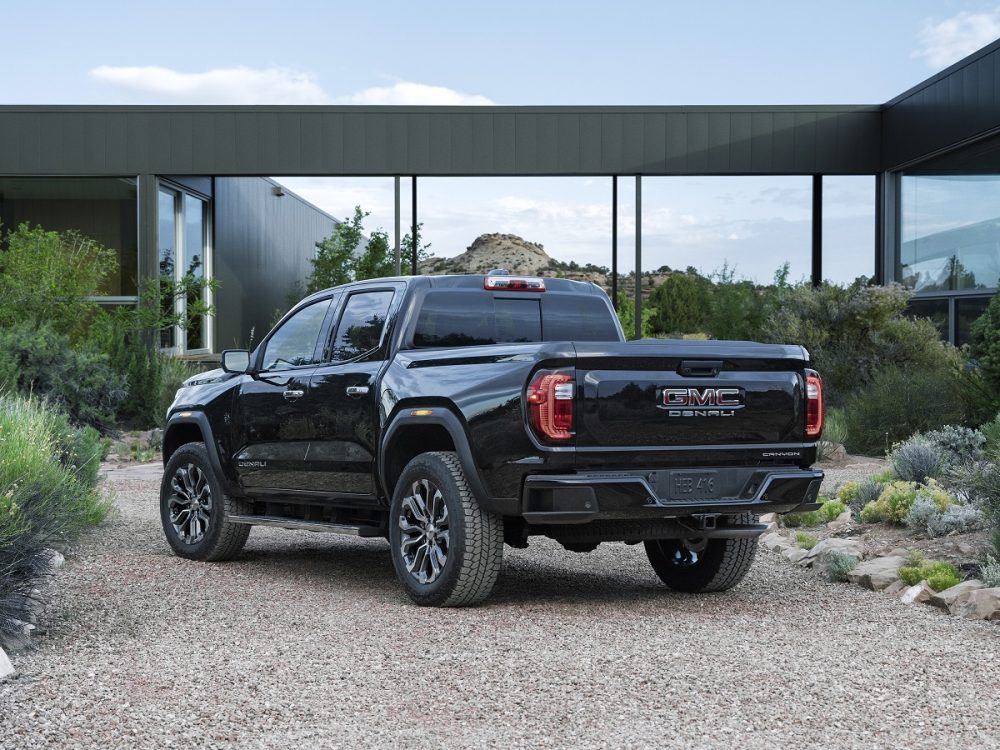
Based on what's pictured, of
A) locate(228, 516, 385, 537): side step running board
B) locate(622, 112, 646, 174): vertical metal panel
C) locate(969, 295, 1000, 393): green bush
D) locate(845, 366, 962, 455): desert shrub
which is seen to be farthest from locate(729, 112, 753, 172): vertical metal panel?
locate(228, 516, 385, 537): side step running board

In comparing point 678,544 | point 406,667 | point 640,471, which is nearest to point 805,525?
point 678,544

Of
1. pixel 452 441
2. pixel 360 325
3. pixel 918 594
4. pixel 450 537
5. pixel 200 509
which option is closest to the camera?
pixel 450 537

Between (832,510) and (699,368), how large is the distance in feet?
13.1

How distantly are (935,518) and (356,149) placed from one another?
14463 mm

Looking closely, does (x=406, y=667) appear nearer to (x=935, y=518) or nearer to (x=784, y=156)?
(x=935, y=518)

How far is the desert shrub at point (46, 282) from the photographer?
18.3 meters

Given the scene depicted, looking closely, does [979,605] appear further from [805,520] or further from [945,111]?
[945,111]

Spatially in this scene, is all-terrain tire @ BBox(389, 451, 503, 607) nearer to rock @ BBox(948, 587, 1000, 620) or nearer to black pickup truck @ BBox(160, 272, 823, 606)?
black pickup truck @ BBox(160, 272, 823, 606)

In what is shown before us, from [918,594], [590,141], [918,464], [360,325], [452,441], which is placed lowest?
[918,594]

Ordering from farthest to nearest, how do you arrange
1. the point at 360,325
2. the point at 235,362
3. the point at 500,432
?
the point at 235,362 → the point at 360,325 → the point at 500,432

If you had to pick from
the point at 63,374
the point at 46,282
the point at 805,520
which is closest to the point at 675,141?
the point at 46,282

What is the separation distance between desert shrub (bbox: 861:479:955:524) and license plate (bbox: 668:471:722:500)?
301cm

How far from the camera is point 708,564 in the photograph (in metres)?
7.34

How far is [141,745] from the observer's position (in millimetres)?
4266
